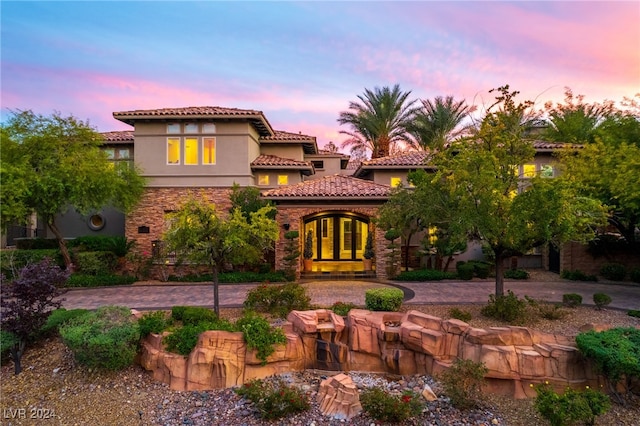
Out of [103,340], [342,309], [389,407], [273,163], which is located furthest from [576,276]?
[103,340]

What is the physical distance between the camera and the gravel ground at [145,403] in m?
6.25

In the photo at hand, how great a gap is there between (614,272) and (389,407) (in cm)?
1559

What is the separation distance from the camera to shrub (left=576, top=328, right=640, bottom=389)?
6.09 metres

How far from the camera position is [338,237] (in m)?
21.6

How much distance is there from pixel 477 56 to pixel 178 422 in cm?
1449

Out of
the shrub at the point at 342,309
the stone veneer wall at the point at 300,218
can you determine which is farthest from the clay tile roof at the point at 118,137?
the shrub at the point at 342,309

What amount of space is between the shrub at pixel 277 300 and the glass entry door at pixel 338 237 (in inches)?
440

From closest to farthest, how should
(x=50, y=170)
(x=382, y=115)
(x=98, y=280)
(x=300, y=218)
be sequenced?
(x=50, y=170)
(x=98, y=280)
(x=300, y=218)
(x=382, y=115)

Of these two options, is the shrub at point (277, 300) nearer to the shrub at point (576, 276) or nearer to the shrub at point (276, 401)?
the shrub at point (276, 401)

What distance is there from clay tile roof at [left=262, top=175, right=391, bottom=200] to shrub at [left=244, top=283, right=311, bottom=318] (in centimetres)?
684

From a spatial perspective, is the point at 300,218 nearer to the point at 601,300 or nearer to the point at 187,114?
the point at 187,114

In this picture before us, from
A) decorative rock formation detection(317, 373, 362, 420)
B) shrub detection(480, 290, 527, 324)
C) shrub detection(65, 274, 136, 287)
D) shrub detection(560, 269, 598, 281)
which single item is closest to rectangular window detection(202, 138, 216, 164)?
shrub detection(65, 274, 136, 287)

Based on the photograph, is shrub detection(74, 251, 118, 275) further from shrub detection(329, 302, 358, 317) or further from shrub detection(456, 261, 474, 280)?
shrub detection(456, 261, 474, 280)

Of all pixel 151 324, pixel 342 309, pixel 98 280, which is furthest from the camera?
pixel 98 280
